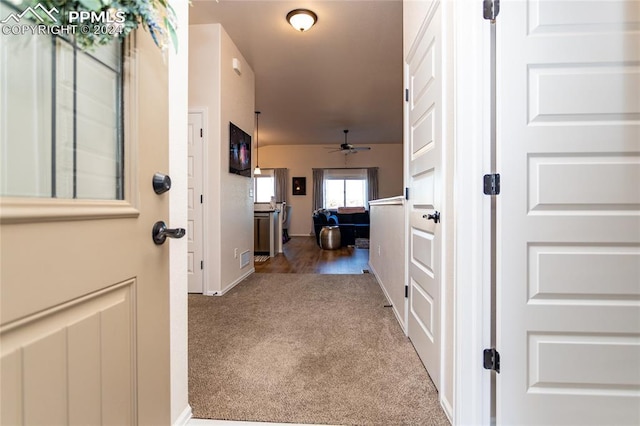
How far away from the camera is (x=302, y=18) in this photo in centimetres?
278

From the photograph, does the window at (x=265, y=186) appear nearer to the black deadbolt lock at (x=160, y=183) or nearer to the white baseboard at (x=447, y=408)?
the white baseboard at (x=447, y=408)

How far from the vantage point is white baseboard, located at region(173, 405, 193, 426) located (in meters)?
1.11

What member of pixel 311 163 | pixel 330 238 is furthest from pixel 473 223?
pixel 311 163

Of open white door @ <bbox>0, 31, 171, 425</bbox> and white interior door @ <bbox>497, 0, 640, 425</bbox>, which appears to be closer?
open white door @ <bbox>0, 31, 171, 425</bbox>

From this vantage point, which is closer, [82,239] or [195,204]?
[82,239]

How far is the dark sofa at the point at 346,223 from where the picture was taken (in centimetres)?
680

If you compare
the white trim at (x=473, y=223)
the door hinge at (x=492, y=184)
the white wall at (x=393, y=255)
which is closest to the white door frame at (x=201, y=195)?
the white wall at (x=393, y=255)

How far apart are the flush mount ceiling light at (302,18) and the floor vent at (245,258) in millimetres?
2638

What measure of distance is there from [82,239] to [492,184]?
129cm

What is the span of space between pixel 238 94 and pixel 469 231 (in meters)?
3.31

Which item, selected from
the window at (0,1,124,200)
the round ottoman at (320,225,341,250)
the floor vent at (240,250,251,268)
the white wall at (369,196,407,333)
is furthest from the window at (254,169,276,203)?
the window at (0,1,124,200)

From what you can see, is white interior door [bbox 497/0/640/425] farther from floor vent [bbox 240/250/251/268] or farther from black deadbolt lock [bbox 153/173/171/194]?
floor vent [bbox 240/250/251/268]

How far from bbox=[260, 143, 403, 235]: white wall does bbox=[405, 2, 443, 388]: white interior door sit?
23.2 ft

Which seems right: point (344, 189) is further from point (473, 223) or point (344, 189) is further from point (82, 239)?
point (82, 239)
